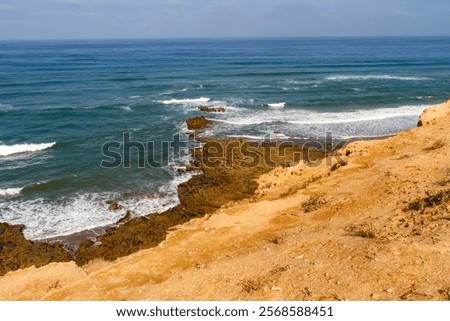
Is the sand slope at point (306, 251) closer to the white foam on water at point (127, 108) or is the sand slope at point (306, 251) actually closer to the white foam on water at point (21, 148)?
the white foam on water at point (21, 148)

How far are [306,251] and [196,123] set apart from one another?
19225 millimetres

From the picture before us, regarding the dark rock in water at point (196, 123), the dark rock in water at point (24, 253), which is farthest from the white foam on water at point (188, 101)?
the dark rock in water at point (24, 253)

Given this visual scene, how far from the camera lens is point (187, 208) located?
15969 mm

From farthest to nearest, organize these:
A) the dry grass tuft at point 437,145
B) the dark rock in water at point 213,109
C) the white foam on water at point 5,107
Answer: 1. the white foam on water at point 5,107
2. the dark rock in water at point 213,109
3. the dry grass tuft at point 437,145

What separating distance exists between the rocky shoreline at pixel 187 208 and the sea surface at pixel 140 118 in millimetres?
709

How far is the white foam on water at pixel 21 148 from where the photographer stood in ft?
76.5

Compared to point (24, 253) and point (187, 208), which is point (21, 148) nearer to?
point (24, 253)

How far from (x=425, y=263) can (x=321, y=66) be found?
192ft

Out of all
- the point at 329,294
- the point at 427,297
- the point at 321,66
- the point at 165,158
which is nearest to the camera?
the point at 427,297

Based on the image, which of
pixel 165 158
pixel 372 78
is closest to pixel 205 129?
pixel 165 158

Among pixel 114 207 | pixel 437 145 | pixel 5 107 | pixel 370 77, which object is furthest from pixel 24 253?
pixel 370 77

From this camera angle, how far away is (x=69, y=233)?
1436 cm

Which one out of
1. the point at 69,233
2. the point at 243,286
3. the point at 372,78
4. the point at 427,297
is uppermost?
the point at 372,78

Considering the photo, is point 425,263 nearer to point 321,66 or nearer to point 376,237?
point 376,237
